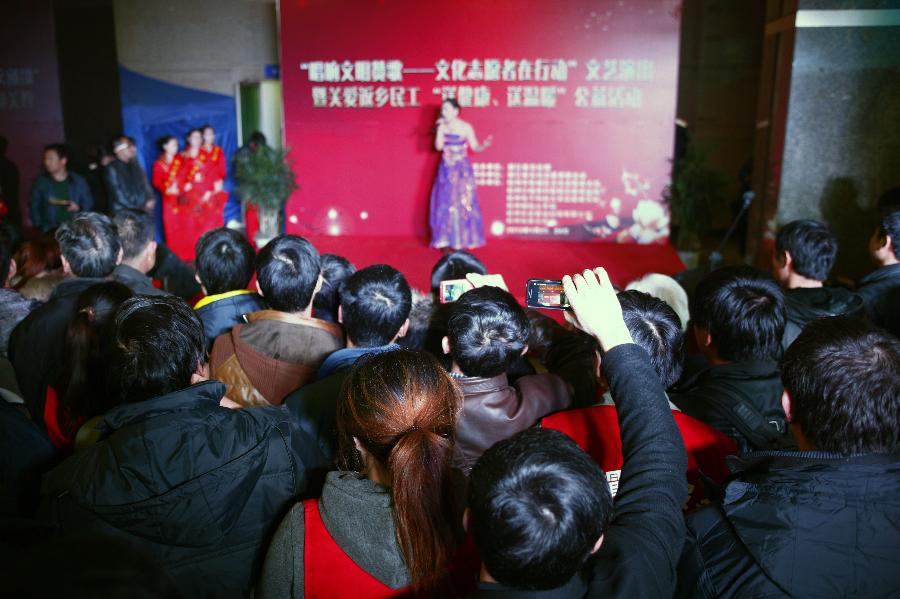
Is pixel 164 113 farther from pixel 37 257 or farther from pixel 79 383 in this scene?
pixel 79 383

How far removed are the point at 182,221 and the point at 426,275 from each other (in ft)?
8.19

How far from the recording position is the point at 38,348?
2.18 metres

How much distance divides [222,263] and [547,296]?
1476 millimetres

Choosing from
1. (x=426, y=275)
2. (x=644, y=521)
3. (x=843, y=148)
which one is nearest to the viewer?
(x=644, y=521)

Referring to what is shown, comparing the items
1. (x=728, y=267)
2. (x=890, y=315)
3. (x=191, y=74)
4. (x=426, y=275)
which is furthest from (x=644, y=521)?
(x=191, y=74)

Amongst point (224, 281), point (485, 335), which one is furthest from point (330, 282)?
point (485, 335)

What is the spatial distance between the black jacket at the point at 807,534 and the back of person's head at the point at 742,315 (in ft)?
2.53

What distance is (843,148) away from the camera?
461 cm

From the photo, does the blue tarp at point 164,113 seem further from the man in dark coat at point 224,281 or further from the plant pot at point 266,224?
the man in dark coat at point 224,281

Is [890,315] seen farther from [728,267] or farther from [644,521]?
[644,521]

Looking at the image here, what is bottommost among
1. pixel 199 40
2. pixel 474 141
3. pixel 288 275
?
pixel 288 275

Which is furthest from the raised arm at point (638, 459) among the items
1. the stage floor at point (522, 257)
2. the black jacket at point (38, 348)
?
the stage floor at point (522, 257)

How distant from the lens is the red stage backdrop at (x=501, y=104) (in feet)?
20.5

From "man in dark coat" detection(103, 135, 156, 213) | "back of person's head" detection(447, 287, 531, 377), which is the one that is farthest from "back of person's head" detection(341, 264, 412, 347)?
"man in dark coat" detection(103, 135, 156, 213)
